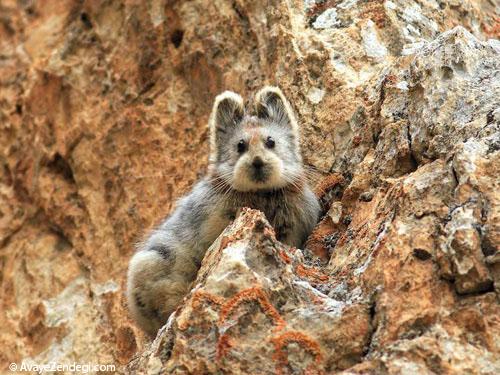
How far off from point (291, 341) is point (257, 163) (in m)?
2.63

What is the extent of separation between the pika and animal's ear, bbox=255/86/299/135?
32 millimetres

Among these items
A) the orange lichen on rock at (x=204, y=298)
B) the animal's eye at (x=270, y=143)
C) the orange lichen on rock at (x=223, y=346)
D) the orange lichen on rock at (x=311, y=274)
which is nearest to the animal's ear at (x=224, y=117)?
the animal's eye at (x=270, y=143)

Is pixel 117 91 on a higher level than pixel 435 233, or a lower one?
lower

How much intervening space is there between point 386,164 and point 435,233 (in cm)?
160

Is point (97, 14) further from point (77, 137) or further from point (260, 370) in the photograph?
point (260, 370)

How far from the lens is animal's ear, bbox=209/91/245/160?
28.8 feet

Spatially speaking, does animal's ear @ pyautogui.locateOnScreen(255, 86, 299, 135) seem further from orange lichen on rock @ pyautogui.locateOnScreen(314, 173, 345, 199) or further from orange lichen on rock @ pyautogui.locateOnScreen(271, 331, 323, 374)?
orange lichen on rock @ pyautogui.locateOnScreen(271, 331, 323, 374)

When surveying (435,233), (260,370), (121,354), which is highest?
(435,233)

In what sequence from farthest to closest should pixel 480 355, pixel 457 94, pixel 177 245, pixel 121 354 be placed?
pixel 121 354
pixel 177 245
pixel 457 94
pixel 480 355

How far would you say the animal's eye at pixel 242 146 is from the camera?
27.5 feet

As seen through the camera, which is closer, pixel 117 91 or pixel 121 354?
pixel 121 354

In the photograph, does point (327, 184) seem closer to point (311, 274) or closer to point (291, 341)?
point (311, 274)

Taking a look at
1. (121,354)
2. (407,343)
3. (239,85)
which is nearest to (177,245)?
(121,354)

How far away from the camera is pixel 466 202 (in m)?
5.95
